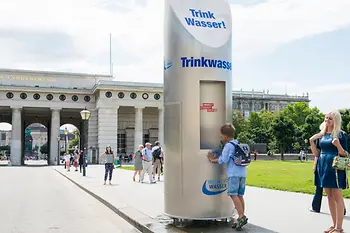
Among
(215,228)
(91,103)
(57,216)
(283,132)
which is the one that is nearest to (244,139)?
(283,132)

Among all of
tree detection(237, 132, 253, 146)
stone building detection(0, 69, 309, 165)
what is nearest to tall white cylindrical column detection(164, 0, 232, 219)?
stone building detection(0, 69, 309, 165)

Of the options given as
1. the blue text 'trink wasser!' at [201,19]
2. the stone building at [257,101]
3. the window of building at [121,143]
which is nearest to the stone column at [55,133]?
the window of building at [121,143]

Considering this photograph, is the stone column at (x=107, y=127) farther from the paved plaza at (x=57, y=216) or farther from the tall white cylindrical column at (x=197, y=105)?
the tall white cylindrical column at (x=197, y=105)

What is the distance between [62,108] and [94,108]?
474 cm

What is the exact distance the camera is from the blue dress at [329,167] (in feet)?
25.3

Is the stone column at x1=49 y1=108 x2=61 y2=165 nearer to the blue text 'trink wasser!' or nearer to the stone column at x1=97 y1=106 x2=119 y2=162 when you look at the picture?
the stone column at x1=97 y1=106 x2=119 y2=162

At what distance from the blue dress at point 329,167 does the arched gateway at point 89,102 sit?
189 feet

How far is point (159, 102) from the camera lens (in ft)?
223

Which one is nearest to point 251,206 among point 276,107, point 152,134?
point 152,134

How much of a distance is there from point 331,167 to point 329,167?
3 centimetres

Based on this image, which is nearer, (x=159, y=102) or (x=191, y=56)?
(x=191, y=56)

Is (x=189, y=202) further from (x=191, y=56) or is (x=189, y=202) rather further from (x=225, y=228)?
(x=191, y=56)

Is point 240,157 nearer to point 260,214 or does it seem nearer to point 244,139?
point 260,214

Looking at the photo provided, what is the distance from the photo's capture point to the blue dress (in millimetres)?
7707
